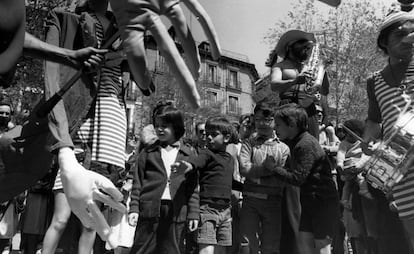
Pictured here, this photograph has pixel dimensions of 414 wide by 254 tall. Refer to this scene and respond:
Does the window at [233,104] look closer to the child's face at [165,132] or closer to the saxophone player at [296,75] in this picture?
the saxophone player at [296,75]

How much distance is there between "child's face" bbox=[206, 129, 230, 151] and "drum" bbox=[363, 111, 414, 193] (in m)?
1.80

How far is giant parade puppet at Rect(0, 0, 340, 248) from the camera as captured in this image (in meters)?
1.32

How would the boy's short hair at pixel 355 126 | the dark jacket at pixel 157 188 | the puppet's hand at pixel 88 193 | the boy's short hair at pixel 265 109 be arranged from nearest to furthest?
the puppet's hand at pixel 88 193
the dark jacket at pixel 157 188
the boy's short hair at pixel 265 109
the boy's short hair at pixel 355 126

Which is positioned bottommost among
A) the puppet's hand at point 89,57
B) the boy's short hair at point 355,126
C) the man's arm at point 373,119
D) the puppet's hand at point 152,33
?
the puppet's hand at point 152,33

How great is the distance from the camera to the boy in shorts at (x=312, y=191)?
11.5 feet

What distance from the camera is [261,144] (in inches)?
169

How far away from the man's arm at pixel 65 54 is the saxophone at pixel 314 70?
2.50 metres

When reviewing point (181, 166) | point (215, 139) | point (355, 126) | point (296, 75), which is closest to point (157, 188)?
point (181, 166)

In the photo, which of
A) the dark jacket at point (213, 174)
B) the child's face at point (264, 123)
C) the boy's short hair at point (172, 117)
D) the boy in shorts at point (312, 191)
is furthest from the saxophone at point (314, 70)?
the boy's short hair at point (172, 117)

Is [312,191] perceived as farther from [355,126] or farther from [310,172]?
[355,126]

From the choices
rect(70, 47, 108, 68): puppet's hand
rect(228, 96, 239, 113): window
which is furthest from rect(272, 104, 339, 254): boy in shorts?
rect(228, 96, 239, 113): window

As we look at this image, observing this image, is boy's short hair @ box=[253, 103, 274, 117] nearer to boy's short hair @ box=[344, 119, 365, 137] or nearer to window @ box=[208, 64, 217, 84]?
window @ box=[208, 64, 217, 84]

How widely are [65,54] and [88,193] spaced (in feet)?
1.74

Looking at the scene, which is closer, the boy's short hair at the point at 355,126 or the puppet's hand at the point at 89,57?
the puppet's hand at the point at 89,57
